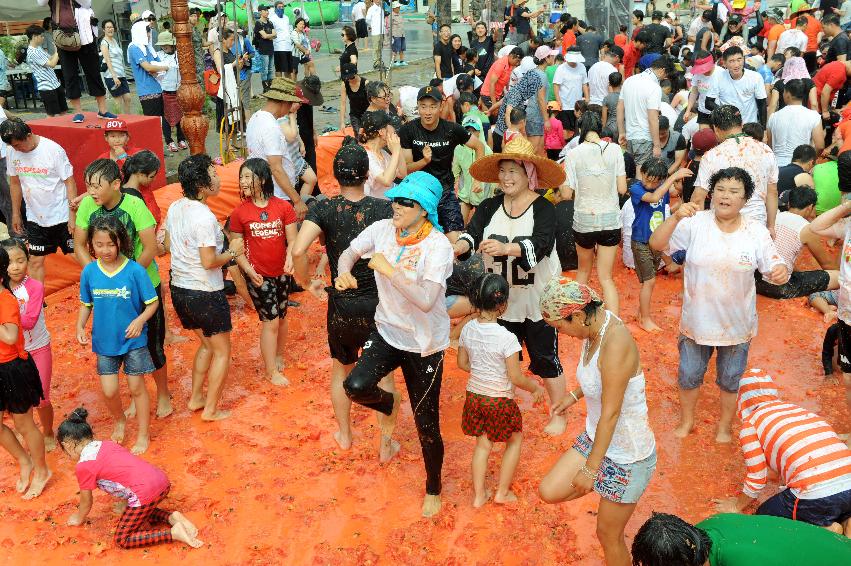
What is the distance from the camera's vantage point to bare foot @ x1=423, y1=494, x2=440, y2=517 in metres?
4.72

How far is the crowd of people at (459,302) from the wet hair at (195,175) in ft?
0.05

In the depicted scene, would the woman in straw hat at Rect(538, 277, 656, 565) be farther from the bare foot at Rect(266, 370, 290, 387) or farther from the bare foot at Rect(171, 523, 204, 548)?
the bare foot at Rect(266, 370, 290, 387)

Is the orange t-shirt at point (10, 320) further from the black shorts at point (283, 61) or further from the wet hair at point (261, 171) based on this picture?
the black shorts at point (283, 61)

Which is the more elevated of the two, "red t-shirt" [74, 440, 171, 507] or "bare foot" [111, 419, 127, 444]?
"red t-shirt" [74, 440, 171, 507]

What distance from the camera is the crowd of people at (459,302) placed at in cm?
376

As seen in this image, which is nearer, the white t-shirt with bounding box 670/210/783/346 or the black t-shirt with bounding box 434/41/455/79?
the white t-shirt with bounding box 670/210/783/346

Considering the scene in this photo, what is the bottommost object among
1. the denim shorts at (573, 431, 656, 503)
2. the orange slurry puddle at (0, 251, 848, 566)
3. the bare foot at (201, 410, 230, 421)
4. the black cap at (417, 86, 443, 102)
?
the orange slurry puddle at (0, 251, 848, 566)

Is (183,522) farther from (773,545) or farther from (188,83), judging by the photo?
(188,83)

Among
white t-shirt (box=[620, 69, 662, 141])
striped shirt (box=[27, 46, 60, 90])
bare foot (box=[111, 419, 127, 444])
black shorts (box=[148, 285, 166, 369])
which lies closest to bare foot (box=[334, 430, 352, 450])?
black shorts (box=[148, 285, 166, 369])

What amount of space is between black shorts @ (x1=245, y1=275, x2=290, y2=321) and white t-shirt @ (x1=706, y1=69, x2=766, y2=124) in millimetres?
7091

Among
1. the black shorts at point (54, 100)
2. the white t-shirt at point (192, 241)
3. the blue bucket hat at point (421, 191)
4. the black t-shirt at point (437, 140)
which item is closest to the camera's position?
the blue bucket hat at point (421, 191)

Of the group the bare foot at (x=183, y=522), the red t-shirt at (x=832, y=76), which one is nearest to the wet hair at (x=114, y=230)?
the bare foot at (x=183, y=522)

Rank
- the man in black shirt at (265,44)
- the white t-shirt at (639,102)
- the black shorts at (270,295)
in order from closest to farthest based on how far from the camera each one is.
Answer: the black shorts at (270,295)
the white t-shirt at (639,102)
the man in black shirt at (265,44)

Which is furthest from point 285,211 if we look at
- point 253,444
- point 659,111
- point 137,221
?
point 659,111
